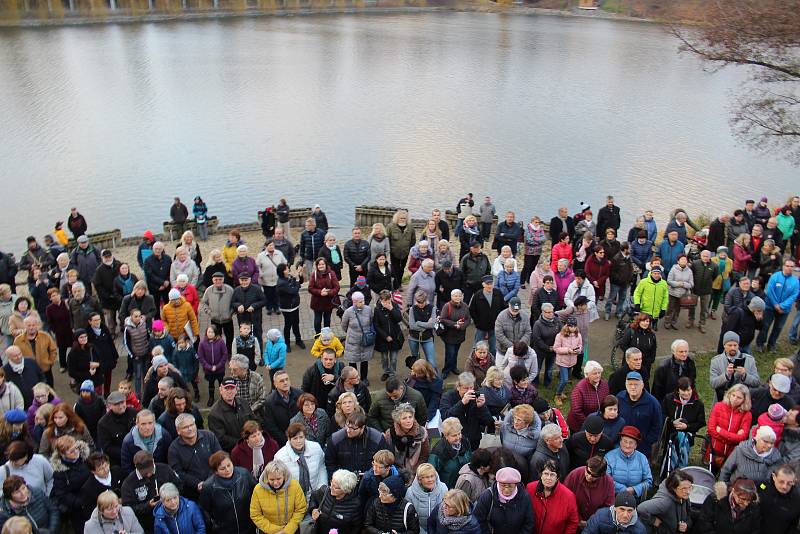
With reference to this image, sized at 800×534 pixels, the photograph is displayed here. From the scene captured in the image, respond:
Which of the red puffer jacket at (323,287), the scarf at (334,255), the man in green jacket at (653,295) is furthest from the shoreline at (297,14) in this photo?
the man in green jacket at (653,295)

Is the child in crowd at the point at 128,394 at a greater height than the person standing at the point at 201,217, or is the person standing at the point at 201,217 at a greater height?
the child in crowd at the point at 128,394

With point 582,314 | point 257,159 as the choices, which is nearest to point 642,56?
point 257,159

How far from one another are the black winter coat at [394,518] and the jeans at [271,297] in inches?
253

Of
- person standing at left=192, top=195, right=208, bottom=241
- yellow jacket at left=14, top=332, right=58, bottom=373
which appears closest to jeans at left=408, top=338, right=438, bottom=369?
yellow jacket at left=14, top=332, right=58, bottom=373

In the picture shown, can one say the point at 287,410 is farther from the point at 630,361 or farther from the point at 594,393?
the point at 630,361

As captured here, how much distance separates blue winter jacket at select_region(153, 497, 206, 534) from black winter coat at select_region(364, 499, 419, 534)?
145 cm

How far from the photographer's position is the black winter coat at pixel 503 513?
5.95 m

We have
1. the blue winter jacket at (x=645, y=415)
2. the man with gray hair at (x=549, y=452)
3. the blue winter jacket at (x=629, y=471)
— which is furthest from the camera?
the blue winter jacket at (x=645, y=415)

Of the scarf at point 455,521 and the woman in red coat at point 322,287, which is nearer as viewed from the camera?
the scarf at point 455,521

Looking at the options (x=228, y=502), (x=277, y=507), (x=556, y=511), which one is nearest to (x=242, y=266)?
(x=228, y=502)

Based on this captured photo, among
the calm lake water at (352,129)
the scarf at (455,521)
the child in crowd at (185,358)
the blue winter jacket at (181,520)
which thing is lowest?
the calm lake water at (352,129)

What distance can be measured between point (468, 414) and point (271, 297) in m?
5.91

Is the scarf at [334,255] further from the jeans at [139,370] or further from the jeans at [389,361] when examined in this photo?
the jeans at [139,370]

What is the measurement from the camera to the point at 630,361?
8023mm
